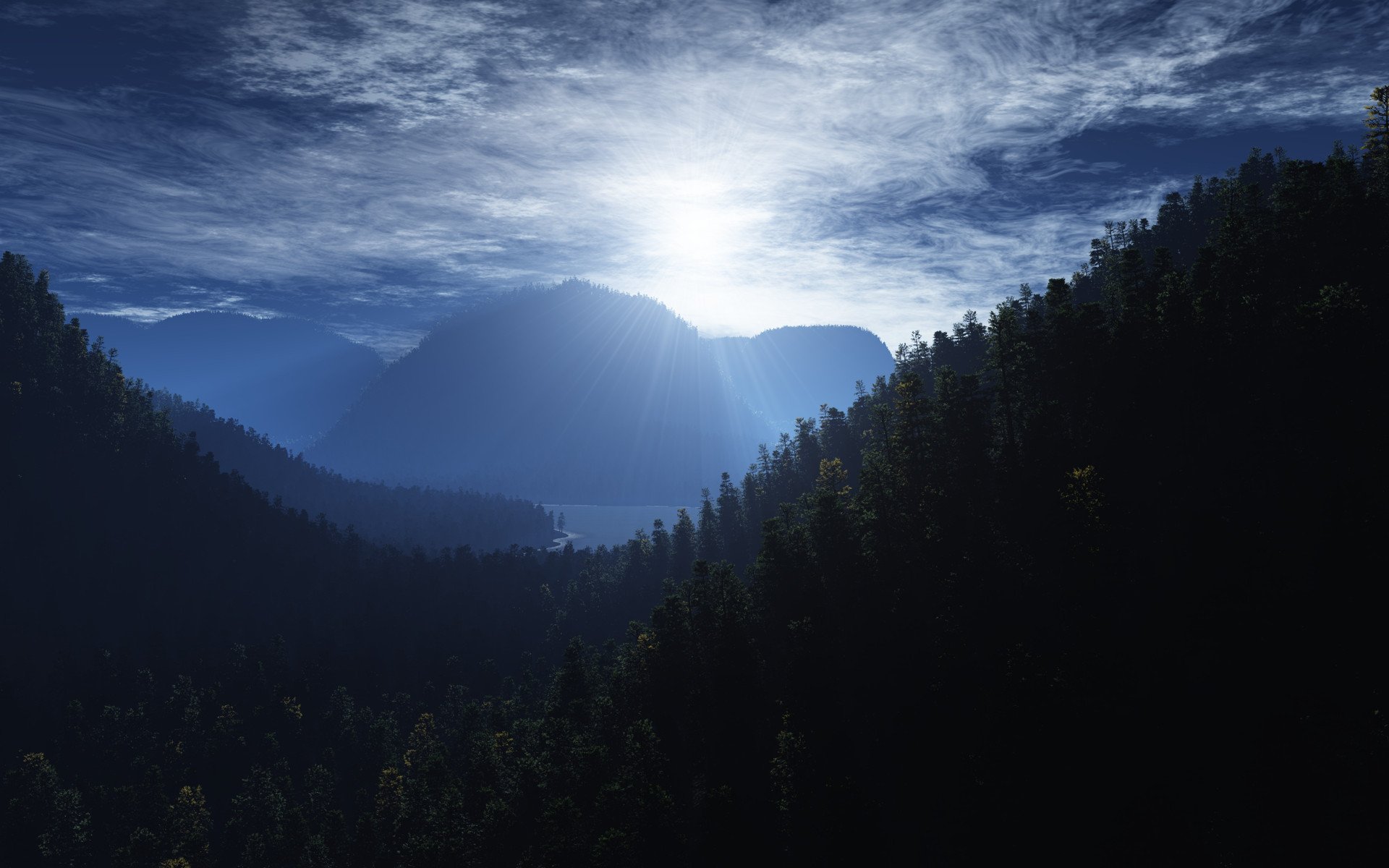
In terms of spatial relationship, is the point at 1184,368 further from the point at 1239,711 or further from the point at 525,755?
the point at 525,755

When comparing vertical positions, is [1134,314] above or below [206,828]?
above

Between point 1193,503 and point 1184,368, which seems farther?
point 1184,368

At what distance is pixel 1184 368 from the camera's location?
63.3 meters

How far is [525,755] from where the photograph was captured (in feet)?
269

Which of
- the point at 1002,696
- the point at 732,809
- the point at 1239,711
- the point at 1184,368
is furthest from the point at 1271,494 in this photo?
the point at 732,809

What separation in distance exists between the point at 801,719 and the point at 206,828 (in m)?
118

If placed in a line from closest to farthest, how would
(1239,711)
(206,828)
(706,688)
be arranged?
(1239,711) < (706,688) < (206,828)

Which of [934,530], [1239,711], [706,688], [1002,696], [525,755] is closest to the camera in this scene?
[1239,711]

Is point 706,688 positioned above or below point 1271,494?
below

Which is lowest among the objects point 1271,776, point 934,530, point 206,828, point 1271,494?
point 206,828

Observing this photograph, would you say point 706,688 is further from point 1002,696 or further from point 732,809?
point 1002,696

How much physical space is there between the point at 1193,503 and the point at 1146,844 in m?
29.7

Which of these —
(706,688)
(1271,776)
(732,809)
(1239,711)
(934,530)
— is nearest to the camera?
(1271,776)

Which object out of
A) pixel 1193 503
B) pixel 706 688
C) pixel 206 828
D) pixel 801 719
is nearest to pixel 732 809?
pixel 801 719
